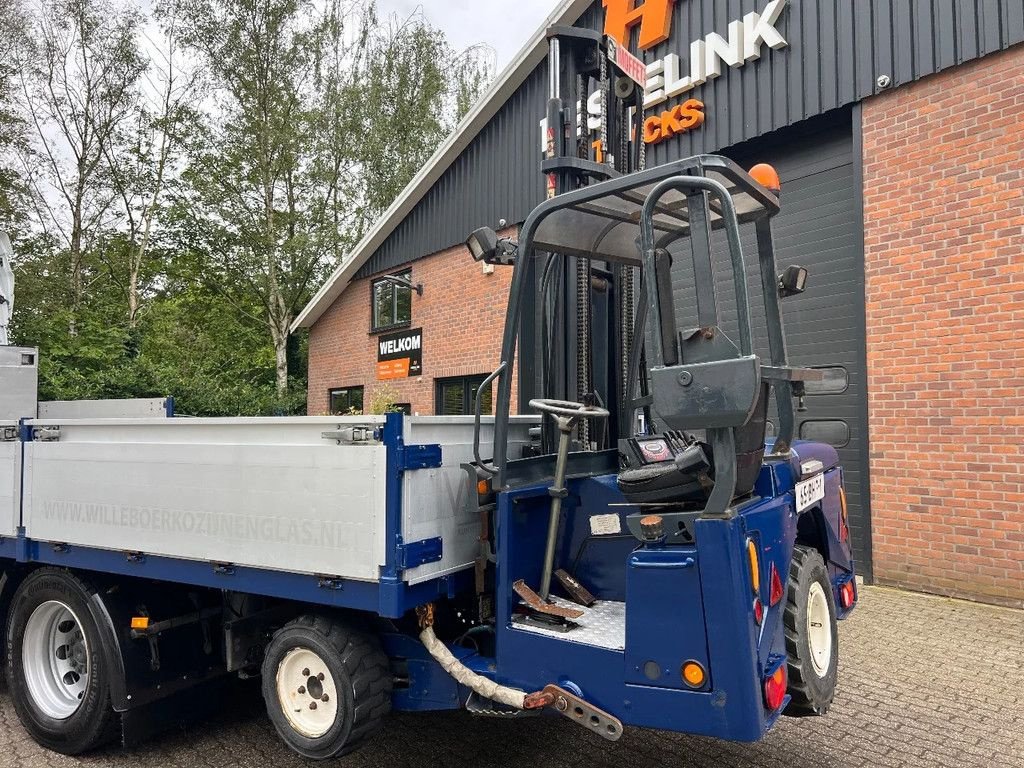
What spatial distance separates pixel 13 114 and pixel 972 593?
82.0 feet

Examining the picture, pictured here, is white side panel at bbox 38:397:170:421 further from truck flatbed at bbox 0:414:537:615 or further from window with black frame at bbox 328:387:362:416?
window with black frame at bbox 328:387:362:416

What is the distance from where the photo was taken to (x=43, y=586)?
4.18 m

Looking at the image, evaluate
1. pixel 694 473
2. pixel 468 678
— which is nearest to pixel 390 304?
pixel 468 678

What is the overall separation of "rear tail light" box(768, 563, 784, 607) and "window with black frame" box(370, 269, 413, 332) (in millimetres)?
13483

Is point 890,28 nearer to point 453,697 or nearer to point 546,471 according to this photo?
point 546,471

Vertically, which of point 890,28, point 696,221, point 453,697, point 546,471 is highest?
point 890,28

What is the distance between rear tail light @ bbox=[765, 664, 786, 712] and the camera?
2654 mm

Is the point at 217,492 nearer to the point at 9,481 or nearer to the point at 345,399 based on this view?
the point at 9,481

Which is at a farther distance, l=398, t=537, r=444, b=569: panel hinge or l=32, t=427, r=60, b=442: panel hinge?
l=32, t=427, r=60, b=442: panel hinge

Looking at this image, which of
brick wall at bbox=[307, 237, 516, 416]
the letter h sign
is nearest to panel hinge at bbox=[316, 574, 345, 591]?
the letter h sign

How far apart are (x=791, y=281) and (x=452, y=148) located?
11.5 metres

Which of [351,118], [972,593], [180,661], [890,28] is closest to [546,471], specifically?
[180,661]

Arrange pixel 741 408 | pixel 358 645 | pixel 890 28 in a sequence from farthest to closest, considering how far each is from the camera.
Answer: pixel 890 28
pixel 358 645
pixel 741 408

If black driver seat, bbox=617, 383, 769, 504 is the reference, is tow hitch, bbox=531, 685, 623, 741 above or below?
below
